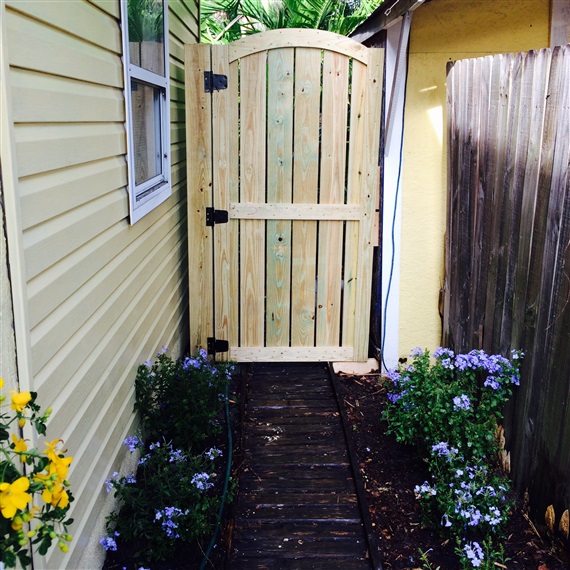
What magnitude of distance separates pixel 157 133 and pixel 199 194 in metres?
0.56

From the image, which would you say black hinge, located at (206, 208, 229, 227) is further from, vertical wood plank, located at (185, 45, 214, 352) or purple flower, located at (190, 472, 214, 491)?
purple flower, located at (190, 472, 214, 491)

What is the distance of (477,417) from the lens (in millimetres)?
3146

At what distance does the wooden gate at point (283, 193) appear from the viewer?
4246mm

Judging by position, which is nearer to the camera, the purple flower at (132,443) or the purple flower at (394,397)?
the purple flower at (132,443)

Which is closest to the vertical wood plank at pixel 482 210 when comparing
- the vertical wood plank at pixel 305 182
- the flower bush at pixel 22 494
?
the vertical wood plank at pixel 305 182

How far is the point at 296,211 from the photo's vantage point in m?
4.45

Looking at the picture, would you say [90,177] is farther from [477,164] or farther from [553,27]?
[553,27]

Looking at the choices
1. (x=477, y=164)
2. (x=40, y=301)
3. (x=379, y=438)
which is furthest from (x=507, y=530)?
(x=40, y=301)

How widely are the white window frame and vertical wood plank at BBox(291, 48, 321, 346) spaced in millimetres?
872

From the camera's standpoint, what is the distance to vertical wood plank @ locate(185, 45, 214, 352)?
4215 millimetres

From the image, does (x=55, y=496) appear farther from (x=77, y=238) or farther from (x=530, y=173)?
(x=530, y=173)

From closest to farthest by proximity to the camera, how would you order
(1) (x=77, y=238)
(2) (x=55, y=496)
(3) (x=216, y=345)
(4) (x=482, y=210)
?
(2) (x=55, y=496)
(1) (x=77, y=238)
(4) (x=482, y=210)
(3) (x=216, y=345)

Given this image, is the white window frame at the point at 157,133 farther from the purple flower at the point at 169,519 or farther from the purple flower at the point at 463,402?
the purple flower at the point at 463,402

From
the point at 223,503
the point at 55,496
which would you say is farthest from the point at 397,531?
the point at 55,496
